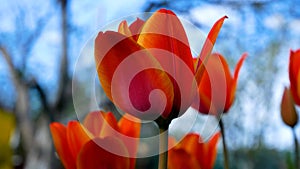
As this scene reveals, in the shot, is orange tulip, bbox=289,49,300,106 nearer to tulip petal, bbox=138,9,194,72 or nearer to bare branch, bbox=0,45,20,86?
tulip petal, bbox=138,9,194,72

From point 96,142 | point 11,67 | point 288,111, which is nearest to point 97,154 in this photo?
point 96,142

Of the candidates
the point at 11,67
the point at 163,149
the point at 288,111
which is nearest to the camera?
the point at 163,149

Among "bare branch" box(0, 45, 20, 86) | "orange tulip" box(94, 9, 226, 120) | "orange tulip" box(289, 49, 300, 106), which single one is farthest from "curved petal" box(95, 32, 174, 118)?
"bare branch" box(0, 45, 20, 86)

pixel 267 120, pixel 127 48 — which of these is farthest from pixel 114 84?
pixel 267 120

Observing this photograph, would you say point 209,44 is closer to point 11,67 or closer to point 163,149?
point 163,149

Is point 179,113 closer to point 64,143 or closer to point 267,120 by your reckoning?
point 64,143

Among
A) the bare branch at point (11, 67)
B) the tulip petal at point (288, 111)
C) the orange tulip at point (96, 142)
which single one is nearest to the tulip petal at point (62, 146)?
the orange tulip at point (96, 142)

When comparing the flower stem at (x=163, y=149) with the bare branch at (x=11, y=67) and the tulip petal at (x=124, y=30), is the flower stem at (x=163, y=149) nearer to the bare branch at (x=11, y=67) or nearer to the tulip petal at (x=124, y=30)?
the tulip petal at (x=124, y=30)
